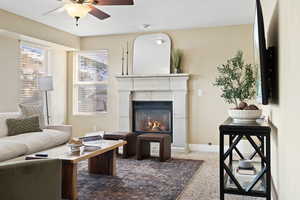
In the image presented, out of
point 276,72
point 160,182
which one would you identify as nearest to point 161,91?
point 160,182

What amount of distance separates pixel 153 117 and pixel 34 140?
265 centimetres

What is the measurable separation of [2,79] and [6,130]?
1.19 metres

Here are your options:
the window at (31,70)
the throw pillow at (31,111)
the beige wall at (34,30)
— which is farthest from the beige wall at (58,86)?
the throw pillow at (31,111)

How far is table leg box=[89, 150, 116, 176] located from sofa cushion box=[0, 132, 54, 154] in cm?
81

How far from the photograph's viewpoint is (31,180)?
1.63m

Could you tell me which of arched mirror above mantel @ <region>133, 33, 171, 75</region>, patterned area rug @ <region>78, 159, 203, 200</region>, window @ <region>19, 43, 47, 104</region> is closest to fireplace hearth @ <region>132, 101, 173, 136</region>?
arched mirror above mantel @ <region>133, 33, 171, 75</region>

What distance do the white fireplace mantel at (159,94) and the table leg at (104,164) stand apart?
84.1 inches

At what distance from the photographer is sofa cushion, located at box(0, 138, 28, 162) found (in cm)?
318

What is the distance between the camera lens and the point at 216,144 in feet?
17.6

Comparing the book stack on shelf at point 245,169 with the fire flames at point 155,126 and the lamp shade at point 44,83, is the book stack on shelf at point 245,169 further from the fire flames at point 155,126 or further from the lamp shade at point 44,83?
the lamp shade at point 44,83

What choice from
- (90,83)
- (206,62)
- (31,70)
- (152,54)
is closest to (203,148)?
(206,62)

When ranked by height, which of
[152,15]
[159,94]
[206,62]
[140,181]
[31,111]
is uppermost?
[152,15]

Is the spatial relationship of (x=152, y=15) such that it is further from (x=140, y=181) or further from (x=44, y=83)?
(x=140, y=181)

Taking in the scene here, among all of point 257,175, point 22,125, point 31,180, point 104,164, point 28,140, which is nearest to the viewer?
point 31,180
